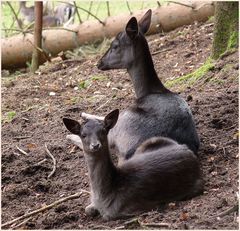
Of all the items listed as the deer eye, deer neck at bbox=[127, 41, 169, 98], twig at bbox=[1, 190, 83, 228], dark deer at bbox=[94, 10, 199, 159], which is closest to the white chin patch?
dark deer at bbox=[94, 10, 199, 159]

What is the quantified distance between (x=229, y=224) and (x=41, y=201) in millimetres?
2009

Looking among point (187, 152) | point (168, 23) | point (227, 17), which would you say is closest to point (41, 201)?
point (187, 152)

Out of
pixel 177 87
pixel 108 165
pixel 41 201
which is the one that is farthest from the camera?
pixel 177 87

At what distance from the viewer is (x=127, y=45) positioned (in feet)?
24.5

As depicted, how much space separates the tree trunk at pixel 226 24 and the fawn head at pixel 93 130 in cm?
351

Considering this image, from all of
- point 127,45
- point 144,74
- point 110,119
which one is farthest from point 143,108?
point 110,119

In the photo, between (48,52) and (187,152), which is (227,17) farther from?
(48,52)

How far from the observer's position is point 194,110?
24.8 feet

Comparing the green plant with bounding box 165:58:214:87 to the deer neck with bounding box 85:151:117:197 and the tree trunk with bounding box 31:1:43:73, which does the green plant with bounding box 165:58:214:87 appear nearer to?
the deer neck with bounding box 85:151:117:197

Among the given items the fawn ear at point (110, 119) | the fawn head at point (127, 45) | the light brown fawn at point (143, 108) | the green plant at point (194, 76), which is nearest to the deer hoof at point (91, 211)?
the fawn ear at point (110, 119)

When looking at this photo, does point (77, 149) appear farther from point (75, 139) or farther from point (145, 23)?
point (145, 23)

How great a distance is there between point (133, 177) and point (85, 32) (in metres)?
7.79

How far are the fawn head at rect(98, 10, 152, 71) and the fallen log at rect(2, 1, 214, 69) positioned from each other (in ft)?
16.5

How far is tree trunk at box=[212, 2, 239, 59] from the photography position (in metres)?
8.90
